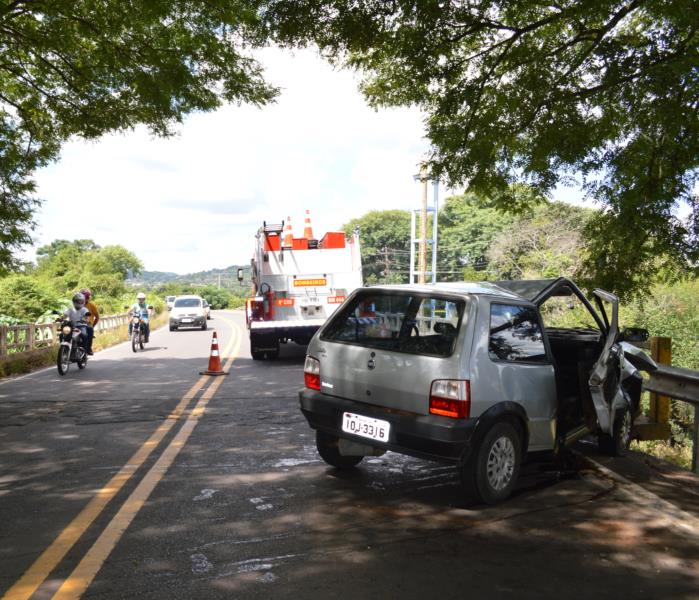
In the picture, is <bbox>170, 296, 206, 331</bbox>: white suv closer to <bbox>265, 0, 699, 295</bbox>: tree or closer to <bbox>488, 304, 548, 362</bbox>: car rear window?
<bbox>265, 0, 699, 295</bbox>: tree

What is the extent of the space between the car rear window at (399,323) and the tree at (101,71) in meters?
5.03

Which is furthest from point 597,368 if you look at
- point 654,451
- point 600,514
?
point 654,451

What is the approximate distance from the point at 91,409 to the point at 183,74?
5.48 metres

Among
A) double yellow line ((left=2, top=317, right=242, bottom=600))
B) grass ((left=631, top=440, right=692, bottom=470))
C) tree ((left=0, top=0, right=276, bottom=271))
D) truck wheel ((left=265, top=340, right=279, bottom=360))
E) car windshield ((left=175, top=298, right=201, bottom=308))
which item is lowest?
grass ((left=631, top=440, right=692, bottom=470))

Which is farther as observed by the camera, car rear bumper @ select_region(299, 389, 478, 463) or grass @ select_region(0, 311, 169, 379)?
grass @ select_region(0, 311, 169, 379)

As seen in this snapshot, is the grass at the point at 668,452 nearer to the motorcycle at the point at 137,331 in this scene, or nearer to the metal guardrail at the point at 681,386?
the metal guardrail at the point at 681,386

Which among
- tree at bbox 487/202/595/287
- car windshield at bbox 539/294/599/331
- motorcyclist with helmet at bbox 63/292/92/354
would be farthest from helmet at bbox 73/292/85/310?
tree at bbox 487/202/595/287

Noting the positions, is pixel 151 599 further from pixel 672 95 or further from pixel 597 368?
pixel 672 95

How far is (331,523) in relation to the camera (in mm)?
4562

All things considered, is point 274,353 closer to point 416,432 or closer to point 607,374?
point 607,374

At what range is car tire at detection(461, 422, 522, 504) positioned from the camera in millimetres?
4832

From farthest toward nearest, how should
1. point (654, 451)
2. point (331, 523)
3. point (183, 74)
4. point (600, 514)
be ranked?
point (654, 451) < point (183, 74) < point (600, 514) < point (331, 523)

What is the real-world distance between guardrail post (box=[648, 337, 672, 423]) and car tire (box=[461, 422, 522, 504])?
4.04 metres

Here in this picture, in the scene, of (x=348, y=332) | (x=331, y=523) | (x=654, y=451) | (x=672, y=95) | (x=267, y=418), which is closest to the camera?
(x=331, y=523)
